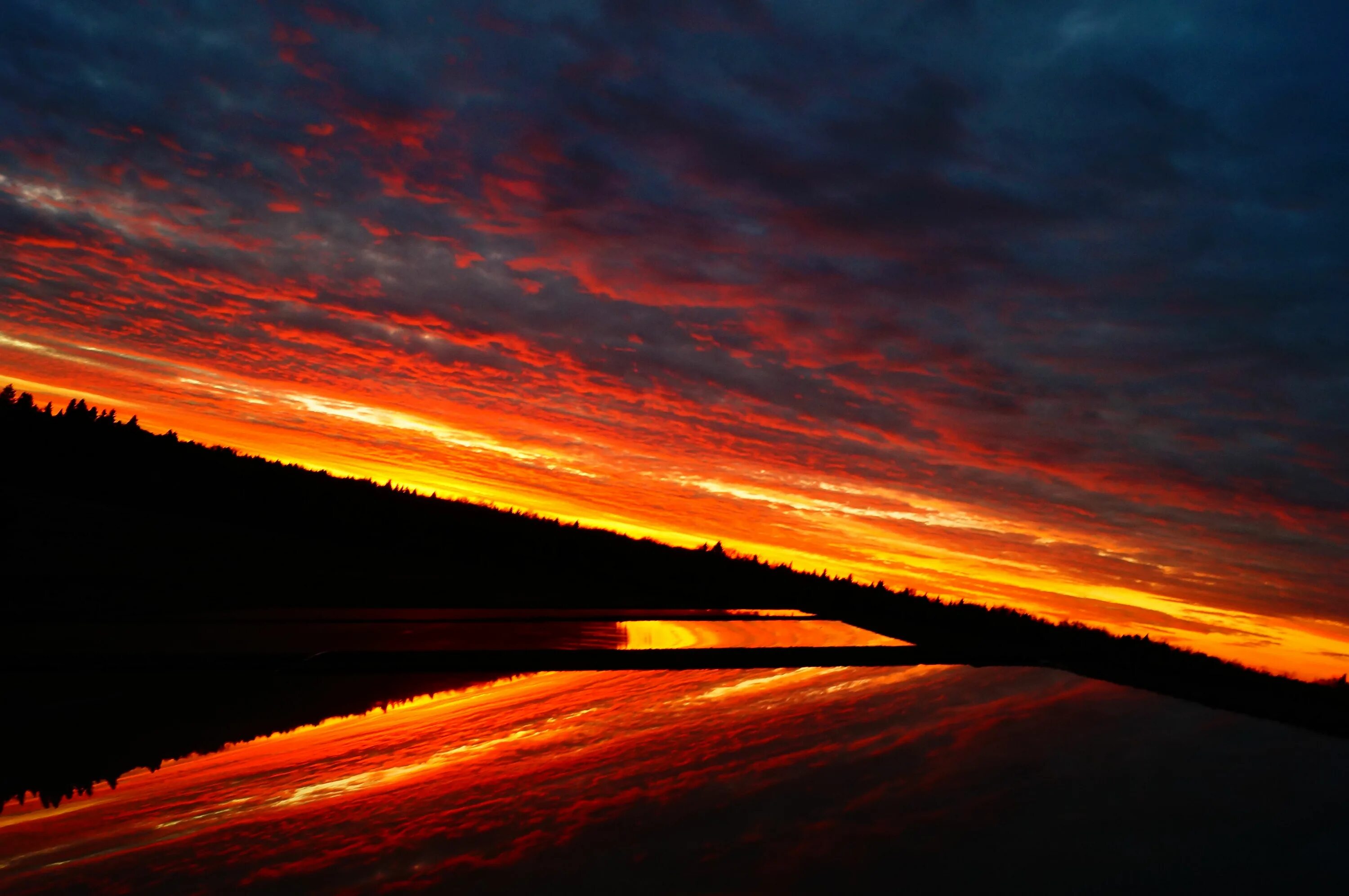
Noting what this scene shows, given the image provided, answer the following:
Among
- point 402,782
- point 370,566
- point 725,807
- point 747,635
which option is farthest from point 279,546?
point 725,807

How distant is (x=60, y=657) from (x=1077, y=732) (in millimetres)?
5089

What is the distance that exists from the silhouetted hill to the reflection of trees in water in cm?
129

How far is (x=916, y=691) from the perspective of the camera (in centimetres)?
400

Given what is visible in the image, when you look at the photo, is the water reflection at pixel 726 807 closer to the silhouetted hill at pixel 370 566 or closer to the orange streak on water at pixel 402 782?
the orange streak on water at pixel 402 782

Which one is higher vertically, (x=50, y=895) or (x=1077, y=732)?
(x=1077, y=732)

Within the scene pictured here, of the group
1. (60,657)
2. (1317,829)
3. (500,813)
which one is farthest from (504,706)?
(1317,829)

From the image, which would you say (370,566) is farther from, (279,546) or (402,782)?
(402,782)

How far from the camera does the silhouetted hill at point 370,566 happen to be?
627cm

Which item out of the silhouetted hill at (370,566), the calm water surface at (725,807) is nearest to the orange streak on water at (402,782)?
the calm water surface at (725,807)

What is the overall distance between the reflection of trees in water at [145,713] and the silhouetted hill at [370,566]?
50.6 inches

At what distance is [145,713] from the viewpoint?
347 centimetres

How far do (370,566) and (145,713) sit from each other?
8.55m

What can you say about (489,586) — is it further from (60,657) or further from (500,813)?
(500,813)

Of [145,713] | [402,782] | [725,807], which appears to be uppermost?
[725,807]
